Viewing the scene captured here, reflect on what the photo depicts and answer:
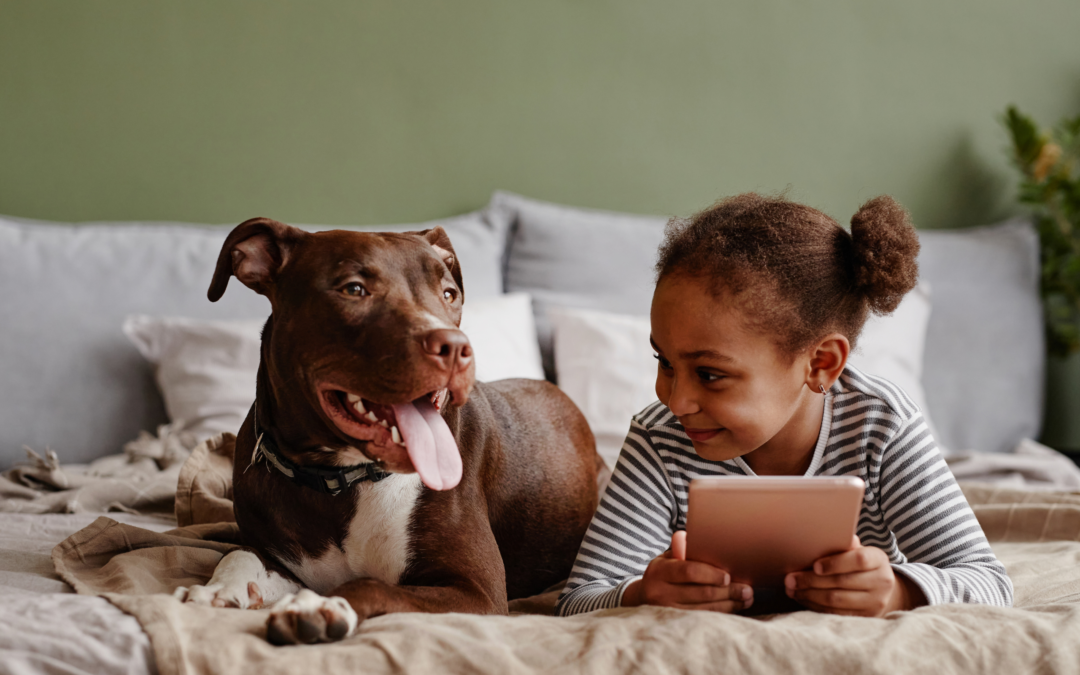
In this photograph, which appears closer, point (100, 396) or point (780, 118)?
point (100, 396)

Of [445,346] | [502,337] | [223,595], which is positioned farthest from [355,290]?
[502,337]

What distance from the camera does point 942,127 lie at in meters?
4.02

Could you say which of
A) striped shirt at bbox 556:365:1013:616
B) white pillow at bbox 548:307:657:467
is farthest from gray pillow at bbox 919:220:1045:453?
striped shirt at bbox 556:365:1013:616

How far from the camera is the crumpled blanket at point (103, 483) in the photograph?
2076mm

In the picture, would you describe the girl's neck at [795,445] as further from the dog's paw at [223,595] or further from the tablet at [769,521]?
the dog's paw at [223,595]

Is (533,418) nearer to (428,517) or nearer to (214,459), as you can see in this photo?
(428,517)

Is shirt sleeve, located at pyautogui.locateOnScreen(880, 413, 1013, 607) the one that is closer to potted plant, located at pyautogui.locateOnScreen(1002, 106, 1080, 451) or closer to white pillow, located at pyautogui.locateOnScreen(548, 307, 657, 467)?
white pillow, located at pyautogui.locateOnScreen(548, 307, 657, 467)

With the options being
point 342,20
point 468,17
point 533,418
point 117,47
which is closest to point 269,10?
point 342,20

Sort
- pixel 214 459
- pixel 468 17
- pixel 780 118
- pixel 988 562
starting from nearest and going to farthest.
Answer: pixel 988 562, pixel 214 459, pixel 468 17, pixel 780 118

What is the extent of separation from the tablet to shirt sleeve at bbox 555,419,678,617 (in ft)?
0.94

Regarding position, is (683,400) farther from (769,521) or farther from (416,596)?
(416,596)

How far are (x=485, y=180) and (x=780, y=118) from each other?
4.50 feet

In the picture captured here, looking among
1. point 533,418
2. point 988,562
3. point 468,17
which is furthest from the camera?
point 468,17

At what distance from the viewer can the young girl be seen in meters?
1.44
